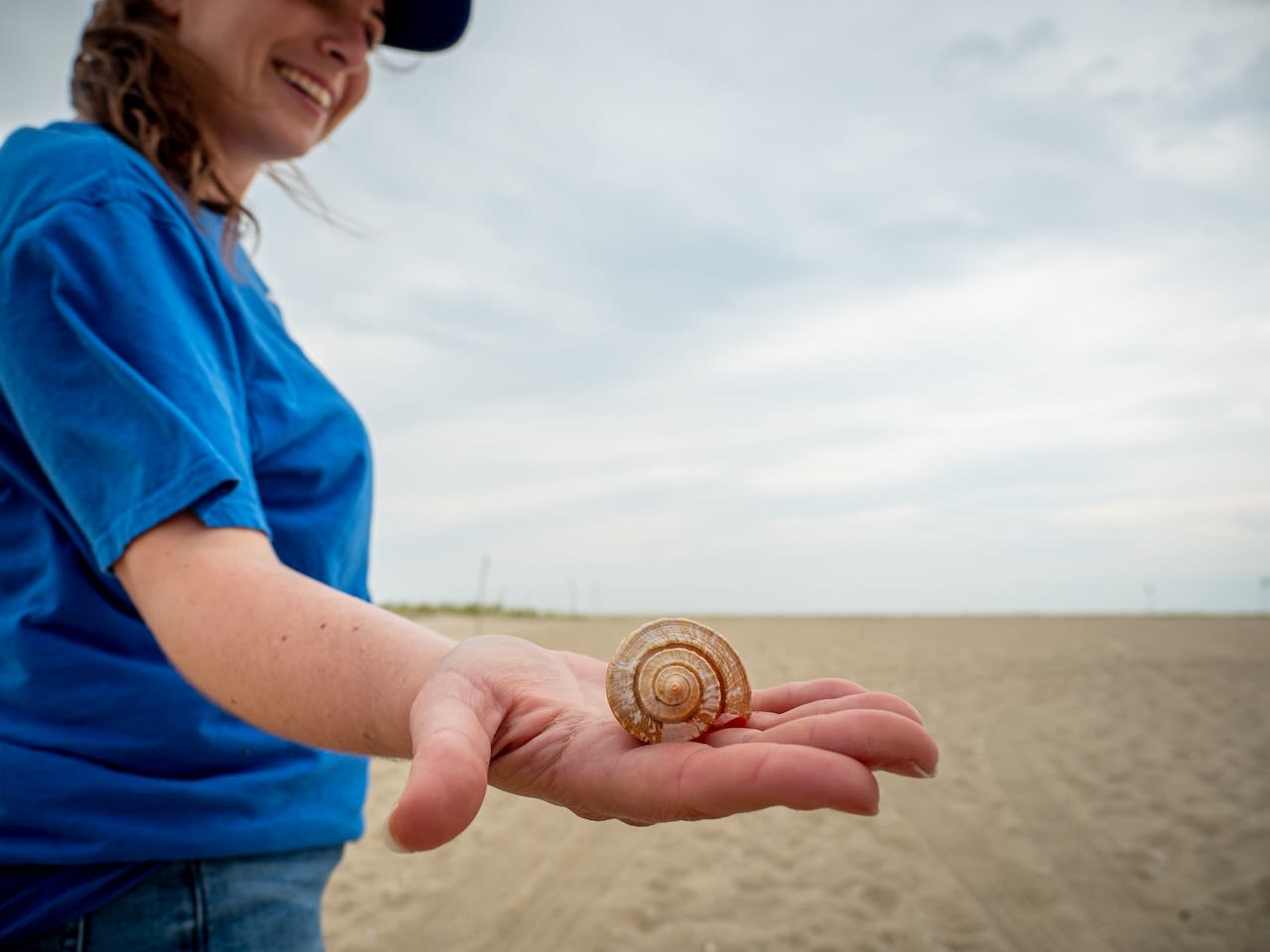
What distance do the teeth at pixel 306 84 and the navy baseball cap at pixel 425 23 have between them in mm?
684

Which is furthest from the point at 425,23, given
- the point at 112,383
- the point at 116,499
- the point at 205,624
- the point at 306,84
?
Answer: the point at 205,624

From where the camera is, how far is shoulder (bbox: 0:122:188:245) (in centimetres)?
149

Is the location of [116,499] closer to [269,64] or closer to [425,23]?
[269,64]

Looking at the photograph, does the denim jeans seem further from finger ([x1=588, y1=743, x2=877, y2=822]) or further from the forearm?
finger ([x1=588, y1=743, x2=877, y2=822])

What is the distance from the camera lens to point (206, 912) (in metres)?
1.65

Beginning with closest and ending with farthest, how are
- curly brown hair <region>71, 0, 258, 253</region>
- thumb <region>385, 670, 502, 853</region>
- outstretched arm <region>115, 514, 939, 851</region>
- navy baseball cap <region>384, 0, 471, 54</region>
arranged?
thumb <region>385, 670, 502, 853</region> < outstretched arm <region>115, 514, 939, 851</region> < curly brown hair <region>71, 0, 258, 253</region> < navy baseball cap <region>384, 0, 471, 54</region>

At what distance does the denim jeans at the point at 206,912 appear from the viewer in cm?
156

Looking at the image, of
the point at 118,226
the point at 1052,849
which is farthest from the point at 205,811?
the point at 1052,849

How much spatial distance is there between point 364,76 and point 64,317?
1.56 meters

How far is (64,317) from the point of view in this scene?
1.38 metres

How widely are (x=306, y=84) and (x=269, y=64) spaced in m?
0.11

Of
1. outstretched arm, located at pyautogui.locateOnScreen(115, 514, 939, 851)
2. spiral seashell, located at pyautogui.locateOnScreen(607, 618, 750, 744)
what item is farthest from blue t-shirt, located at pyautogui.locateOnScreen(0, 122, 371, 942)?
spiral seashell, located at pyautogui.locateOnScreen(607, 618, 750, 744)

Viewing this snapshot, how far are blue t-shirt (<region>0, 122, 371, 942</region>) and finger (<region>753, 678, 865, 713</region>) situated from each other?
1025 mm

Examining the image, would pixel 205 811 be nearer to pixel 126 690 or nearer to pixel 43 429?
pixel 126 690
